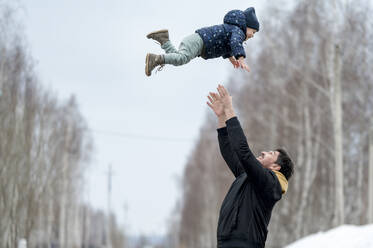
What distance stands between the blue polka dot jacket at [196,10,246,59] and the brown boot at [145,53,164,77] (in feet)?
1.78

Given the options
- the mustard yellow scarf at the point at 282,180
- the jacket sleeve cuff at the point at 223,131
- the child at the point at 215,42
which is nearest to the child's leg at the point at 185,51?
the child at the point at 215,42

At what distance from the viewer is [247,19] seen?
6.00 m

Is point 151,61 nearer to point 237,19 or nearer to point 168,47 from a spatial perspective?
point 168,47

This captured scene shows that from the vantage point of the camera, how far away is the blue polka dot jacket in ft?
19.0

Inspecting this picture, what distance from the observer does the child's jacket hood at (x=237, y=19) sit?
591cm

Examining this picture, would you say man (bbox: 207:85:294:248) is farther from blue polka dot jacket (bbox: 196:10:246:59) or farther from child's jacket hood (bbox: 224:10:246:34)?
child's jacket hood (bbox: 224:10:246:34)

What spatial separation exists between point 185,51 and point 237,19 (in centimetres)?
67

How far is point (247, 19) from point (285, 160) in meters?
1.49

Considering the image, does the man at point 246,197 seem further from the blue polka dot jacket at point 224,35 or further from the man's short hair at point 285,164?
the blue polka dot jacket at point 224,35

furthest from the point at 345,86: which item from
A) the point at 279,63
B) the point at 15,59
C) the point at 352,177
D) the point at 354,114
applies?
the point at 15,59

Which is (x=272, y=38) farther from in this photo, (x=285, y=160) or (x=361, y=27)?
(x=285, y=160)

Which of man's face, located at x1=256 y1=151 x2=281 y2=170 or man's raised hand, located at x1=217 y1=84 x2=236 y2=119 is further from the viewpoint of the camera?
man's face, located at x1=256 y1=151 x2=281 y2=170

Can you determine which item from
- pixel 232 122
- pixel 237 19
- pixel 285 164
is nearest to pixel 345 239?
pixel 285 164

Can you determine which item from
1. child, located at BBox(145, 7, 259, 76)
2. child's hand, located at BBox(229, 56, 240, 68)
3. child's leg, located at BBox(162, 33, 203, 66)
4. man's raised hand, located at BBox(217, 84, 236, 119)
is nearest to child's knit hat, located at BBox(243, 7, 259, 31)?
child, located at BBox(145, 7, 259, 76)
